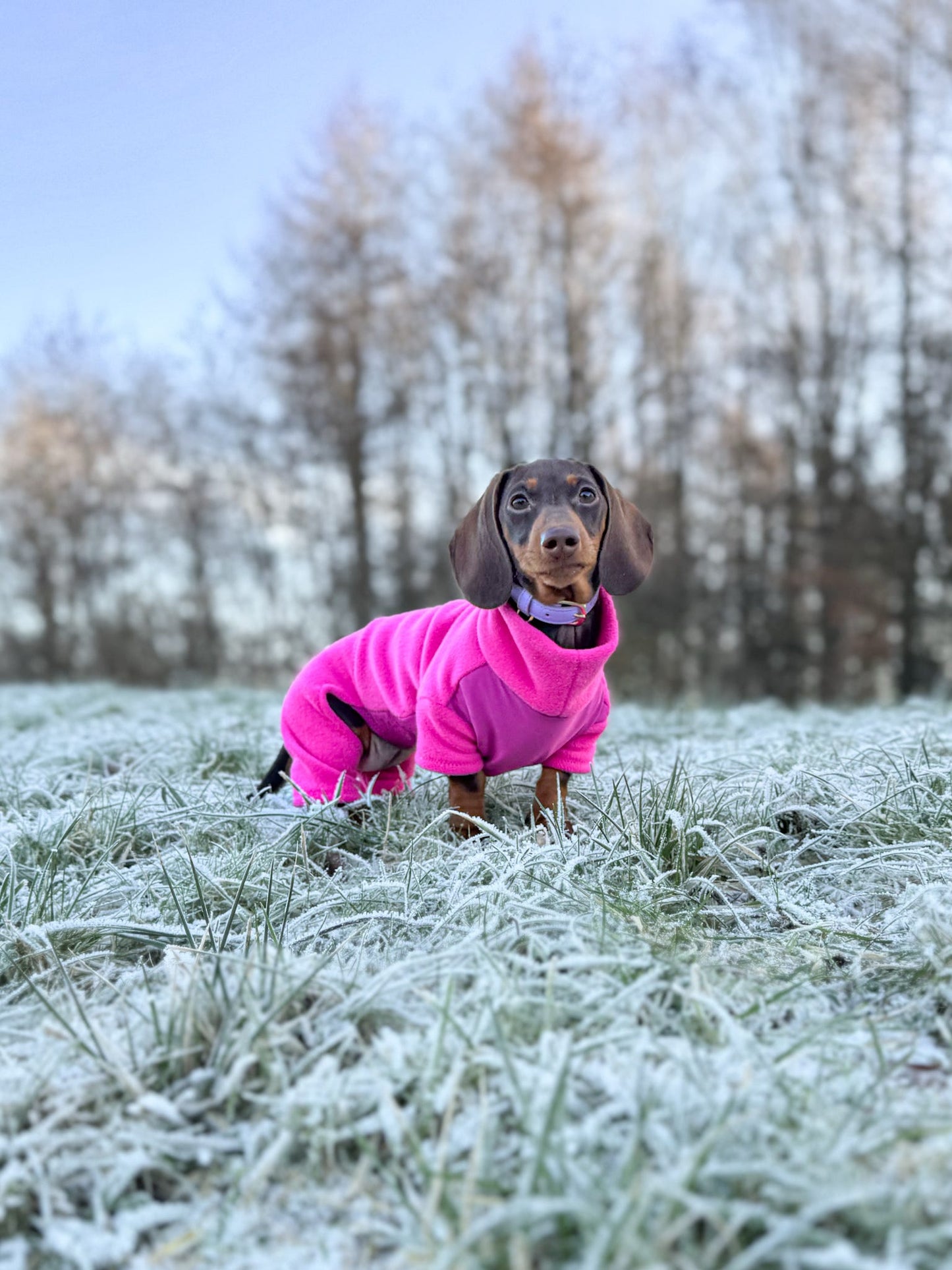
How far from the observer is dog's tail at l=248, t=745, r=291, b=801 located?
2.89m

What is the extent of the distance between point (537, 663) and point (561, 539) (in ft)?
1.07

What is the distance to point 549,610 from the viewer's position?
2.43m

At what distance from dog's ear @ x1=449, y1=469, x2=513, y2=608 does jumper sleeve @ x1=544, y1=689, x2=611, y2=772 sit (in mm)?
482

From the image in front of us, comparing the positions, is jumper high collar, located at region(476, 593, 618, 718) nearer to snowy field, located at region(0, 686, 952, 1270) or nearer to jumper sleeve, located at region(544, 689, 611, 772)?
jumper sleeve, located at region(544, 689, 611, 772)

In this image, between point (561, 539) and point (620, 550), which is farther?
point (620, 550)

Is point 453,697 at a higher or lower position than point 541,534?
lower

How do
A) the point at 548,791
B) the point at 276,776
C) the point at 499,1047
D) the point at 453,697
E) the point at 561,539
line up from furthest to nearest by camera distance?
the point at 276,776
the point at 548,791
the point at 453,697
the point at 561,539
the point at 499,1047

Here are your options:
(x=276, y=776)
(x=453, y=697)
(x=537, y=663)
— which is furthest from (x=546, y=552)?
(x=276, y=776)

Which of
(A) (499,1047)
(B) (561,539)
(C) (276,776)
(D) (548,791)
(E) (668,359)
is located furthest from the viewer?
(E) (668,359)

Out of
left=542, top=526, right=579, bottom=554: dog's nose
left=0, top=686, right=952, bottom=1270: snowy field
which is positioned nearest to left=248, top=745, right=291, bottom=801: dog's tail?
left=0, top=686, right=952, bottom=1270: snowy field

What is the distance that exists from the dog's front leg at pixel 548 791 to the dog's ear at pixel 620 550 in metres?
0.55

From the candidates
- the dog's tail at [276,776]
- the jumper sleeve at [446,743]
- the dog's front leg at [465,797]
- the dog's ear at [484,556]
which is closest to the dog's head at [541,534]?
the dog's ear at [484,556]

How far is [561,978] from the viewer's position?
139cm

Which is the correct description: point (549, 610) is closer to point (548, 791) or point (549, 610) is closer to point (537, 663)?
point (537, 663)
